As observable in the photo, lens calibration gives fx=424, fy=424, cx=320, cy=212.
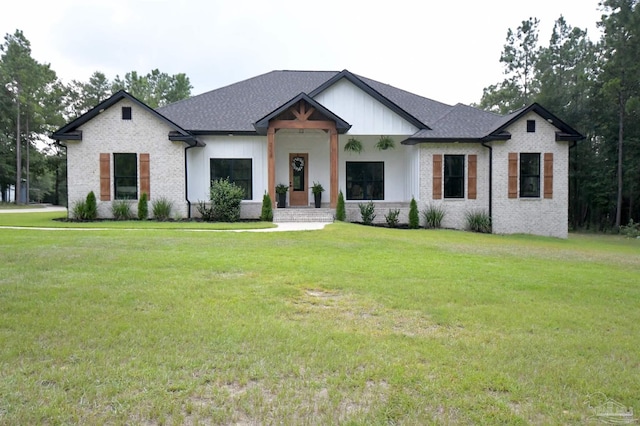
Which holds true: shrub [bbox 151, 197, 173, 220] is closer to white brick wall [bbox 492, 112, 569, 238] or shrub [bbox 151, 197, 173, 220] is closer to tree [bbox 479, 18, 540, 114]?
white brick wall [bbox 492, 112, 569, 238]

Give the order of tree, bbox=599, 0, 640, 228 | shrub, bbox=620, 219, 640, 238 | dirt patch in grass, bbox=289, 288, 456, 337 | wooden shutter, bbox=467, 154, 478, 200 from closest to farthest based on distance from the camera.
→ dirt patch in grass, bbox=289, 288, 456, 337 < wooden shutter, bbox=467, 154, 478, 200 < tree, bbox=599, 0, 640, 228 < shrub, bbox=620, 219, 640, 238

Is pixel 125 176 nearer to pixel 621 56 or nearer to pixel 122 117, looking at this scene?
pixel 122 117

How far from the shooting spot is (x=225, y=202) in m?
17.3

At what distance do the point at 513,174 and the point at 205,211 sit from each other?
13.3 meters

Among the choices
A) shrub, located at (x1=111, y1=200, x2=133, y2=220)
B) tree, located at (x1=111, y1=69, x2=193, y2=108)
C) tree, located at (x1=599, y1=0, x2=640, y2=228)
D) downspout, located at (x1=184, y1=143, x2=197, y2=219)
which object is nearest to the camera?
shrub, located at (x1=111, y1=200, x2=133, y2=220)

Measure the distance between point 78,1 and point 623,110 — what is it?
102 ft

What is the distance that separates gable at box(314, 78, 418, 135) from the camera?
19047mm

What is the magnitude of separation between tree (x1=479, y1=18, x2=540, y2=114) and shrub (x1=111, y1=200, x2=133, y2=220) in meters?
31.6

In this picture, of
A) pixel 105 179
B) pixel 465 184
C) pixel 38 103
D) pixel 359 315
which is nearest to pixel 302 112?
pixel 465 184

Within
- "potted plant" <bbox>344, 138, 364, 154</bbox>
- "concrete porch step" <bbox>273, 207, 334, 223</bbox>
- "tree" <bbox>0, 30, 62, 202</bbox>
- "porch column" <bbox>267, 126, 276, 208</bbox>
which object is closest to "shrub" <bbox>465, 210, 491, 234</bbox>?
"potted plant" <bbox>344, 138, 364, 154</bbox>

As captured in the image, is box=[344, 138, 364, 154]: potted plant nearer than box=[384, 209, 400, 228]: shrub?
No

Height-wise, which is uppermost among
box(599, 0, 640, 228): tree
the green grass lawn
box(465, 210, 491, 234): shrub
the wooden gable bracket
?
box(599, 0, 640, 228): tree

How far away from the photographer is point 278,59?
35.2 metres

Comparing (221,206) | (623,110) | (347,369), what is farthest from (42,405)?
(623,110)
